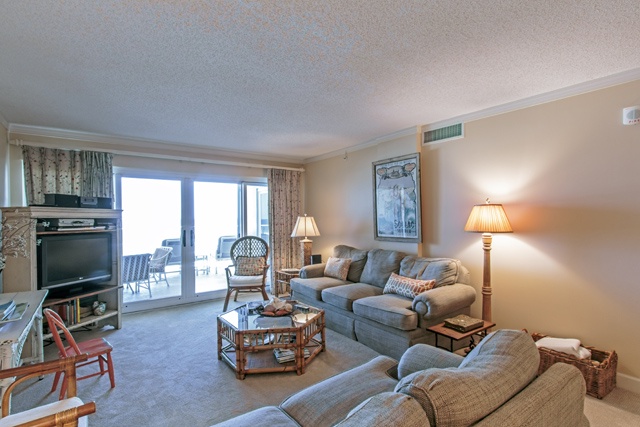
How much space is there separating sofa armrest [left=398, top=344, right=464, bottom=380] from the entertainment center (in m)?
3.26

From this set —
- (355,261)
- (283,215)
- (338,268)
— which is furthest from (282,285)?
(355,261)

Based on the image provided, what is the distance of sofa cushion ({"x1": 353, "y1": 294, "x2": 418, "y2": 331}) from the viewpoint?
2.89 meters

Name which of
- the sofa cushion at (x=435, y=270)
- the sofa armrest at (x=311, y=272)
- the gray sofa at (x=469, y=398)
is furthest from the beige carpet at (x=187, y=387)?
the sofa armrest at (x=311, y=272)

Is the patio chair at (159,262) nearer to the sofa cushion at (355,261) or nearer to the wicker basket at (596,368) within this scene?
the sofa cushion at (355,261)

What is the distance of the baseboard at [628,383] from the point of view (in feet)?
8.01

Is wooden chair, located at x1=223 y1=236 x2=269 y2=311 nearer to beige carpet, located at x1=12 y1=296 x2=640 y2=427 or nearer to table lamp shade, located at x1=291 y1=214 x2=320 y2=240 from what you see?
table lamp shade, located at x1=291 y1=214 x2=320 y2=240

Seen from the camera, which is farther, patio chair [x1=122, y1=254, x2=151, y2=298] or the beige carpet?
patio chair [x1=122, y1=254, x2=151, y2=298]

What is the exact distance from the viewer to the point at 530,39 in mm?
2025

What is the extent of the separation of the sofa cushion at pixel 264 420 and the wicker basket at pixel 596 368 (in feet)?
6.41

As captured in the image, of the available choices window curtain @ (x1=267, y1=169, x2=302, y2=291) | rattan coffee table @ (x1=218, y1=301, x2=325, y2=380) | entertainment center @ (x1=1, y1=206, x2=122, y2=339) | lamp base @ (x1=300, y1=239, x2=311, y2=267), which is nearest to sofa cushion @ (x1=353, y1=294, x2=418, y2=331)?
rattan coffee table @ (x1=218, y1=301, x2=325, y2=380)

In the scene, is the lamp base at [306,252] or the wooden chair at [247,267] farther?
the lamp base at [306,252]

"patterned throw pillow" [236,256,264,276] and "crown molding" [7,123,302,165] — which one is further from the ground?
"crown molding" [7,123,302,165]

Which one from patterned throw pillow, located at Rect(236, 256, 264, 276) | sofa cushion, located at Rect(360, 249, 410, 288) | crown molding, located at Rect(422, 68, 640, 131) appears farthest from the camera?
patterned throw pillow, located at Rect(236, 256, 264, 276)

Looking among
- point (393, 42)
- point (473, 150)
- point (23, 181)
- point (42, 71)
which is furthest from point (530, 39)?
point (23, 181)
